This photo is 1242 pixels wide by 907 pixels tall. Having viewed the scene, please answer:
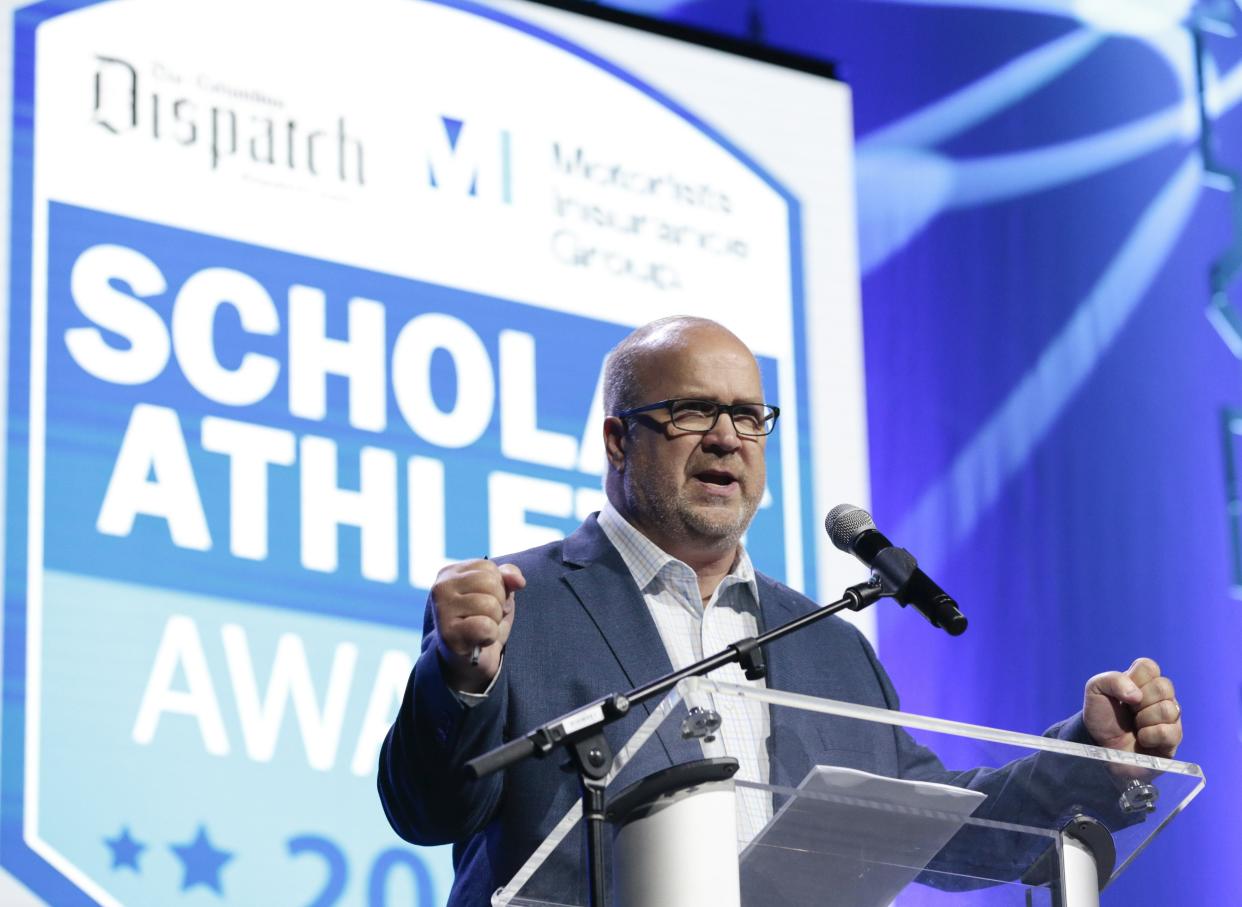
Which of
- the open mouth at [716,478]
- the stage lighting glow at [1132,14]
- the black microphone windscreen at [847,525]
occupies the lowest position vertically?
the black microphone windscreen at [847,525]

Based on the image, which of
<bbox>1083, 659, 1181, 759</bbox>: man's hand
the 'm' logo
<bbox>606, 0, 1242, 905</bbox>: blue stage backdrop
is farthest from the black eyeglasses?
<bbox>606, 0, 1242, 905</bbox>: blue stage backdrop

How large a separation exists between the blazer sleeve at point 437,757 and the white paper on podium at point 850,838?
0.50 m

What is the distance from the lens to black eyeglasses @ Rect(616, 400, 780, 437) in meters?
2.71

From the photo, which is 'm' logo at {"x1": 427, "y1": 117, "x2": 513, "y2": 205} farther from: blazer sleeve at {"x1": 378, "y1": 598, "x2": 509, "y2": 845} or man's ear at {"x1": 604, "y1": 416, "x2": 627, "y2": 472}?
blazer sleeve at {"x1": 378, "y1": 598, "x2": 509, "y2": 845}

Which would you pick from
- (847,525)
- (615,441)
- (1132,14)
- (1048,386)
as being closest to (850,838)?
(847,525)

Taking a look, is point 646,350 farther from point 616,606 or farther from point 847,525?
point 847,525

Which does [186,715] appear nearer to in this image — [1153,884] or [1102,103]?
[1153,884]

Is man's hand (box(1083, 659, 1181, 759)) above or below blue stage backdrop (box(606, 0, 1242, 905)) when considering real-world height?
below

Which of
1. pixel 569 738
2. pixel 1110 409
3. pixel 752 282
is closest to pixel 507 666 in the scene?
pixel 569 738

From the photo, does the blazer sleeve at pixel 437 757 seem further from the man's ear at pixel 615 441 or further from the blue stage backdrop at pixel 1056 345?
the blue stage backdrop at pixel 1056 345

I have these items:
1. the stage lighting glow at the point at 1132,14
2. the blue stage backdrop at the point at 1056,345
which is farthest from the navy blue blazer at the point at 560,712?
the stage lighting glow at the point at 1132,14

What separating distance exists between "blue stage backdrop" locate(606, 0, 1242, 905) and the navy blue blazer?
2.13 meters

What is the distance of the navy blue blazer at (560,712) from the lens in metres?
1.93

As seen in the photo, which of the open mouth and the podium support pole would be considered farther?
the open mouth
